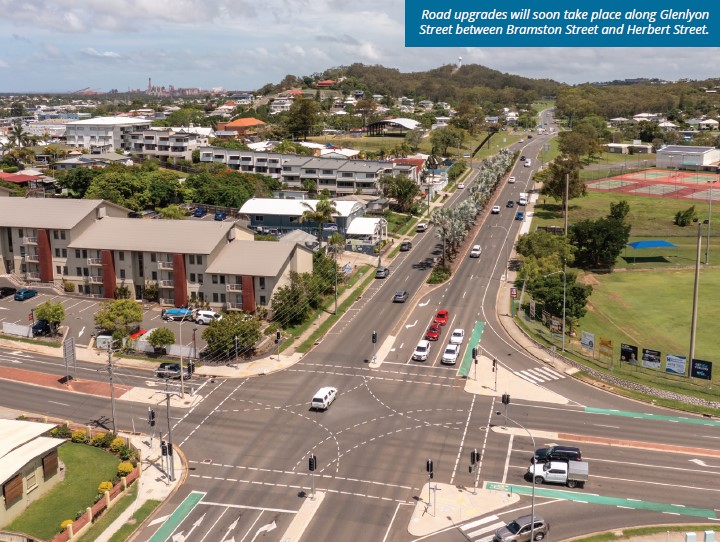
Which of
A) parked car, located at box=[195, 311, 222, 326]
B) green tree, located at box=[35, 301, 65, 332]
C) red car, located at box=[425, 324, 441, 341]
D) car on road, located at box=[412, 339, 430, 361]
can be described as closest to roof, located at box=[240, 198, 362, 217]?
parked car, located at box=[195, 311, 222, 326]

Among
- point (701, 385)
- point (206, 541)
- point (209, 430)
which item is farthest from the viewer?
point (701, 385)

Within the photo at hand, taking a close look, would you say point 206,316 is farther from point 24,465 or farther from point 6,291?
point 24,465

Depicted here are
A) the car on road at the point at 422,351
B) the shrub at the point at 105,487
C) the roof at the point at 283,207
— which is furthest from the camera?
the roof at the point at 283,207

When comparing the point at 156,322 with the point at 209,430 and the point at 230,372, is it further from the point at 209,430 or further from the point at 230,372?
the point at 209,430

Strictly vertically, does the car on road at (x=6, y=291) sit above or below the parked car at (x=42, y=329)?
above

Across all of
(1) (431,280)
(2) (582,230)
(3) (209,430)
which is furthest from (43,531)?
(2) (582,230)

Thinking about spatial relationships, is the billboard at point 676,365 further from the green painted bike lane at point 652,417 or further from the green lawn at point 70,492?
the green lawn at point 70,492

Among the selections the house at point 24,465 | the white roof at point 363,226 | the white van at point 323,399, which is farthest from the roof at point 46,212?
the white van at point 323,399

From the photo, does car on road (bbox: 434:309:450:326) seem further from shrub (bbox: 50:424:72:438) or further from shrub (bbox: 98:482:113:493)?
shrub (bbox: 98:482:113:493)
